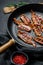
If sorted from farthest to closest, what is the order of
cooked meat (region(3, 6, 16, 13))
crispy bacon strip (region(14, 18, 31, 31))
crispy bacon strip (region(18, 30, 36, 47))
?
cooked meat (region(3, 6, 16, 13)) → crispy bacon strip (region(14, 18, 31, 31)) → crispy bacon strip (region(18, 30, 36, 47))

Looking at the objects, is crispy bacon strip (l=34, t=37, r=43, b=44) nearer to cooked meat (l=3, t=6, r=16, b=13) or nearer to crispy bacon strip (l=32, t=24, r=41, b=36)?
crispy bacon strip (l=32, t=24, r=41, b=36)

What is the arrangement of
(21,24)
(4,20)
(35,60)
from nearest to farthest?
1. (35,60)
2. (21,24)
3. (4,20)

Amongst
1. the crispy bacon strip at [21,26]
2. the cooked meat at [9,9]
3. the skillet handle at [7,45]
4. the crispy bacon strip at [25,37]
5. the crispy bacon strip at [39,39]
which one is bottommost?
the crispy bacon strip at [39,39]

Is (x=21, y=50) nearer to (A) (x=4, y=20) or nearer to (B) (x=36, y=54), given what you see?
(B) (x=36, y=54)

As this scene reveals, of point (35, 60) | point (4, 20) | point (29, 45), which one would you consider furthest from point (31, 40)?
point (4, 20)

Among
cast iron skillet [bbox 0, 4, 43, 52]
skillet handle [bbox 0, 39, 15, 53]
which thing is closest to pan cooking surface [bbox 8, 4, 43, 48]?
cast iron skillet [bbox 0, 4, 43, 52]

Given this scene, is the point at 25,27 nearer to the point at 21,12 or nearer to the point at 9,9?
the point at 21,12

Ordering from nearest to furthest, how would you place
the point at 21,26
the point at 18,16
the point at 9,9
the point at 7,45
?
the point at 7,45 < the point at 21,26 < the point at 18,16 < the point at 9,9

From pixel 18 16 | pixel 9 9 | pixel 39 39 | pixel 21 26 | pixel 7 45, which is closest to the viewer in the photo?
pixel 7 45

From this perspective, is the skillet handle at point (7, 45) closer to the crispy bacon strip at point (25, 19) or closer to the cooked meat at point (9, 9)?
the crispy bacon strip at point (25, 19)

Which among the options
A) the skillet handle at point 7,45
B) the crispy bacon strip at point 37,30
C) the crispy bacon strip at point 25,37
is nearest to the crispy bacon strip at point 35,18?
the crispy bacon strip at point 37,30

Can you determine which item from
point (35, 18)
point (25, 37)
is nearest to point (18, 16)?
point (35, 18)
